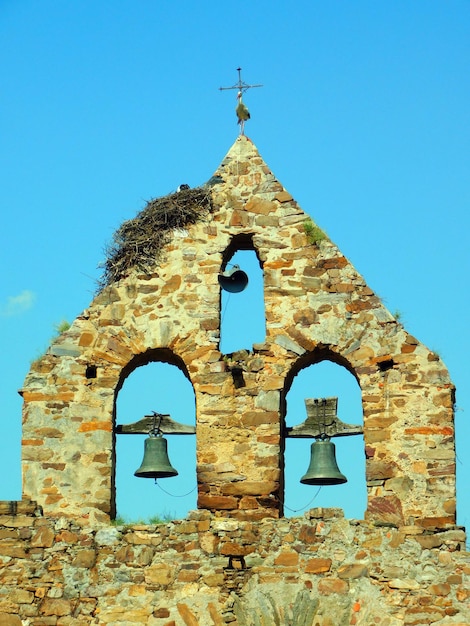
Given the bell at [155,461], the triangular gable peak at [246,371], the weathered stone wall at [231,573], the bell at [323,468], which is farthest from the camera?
the bell at [155,461]

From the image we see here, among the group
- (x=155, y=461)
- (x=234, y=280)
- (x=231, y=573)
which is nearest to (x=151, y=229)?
(x=234, y=280)

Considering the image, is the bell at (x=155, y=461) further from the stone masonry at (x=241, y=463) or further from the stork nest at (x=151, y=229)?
the stork nest at (x=151, y=229)

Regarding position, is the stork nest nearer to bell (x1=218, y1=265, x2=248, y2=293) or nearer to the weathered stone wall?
bell (x1=218, y1=265, x2=248, y2=293)

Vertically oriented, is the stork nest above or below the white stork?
below

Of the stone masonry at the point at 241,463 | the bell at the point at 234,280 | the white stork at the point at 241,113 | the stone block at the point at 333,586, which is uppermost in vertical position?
the white stork at the point at 241,113

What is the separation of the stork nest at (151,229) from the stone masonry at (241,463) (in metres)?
0.11

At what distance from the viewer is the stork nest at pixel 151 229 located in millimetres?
18875

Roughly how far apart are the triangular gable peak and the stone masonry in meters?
0.01

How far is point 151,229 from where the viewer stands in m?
19.1

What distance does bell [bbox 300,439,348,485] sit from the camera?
17984 mm

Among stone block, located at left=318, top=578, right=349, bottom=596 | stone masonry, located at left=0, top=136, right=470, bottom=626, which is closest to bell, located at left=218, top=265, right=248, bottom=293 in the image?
stone masonry, located at left=0, top=136, right=470, bottom=626

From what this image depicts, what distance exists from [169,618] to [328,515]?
5.79 ft

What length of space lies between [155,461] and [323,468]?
5.37ft

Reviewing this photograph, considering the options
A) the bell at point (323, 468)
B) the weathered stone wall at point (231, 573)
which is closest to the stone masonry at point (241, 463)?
the weathered stone wall at point (231, 573)
